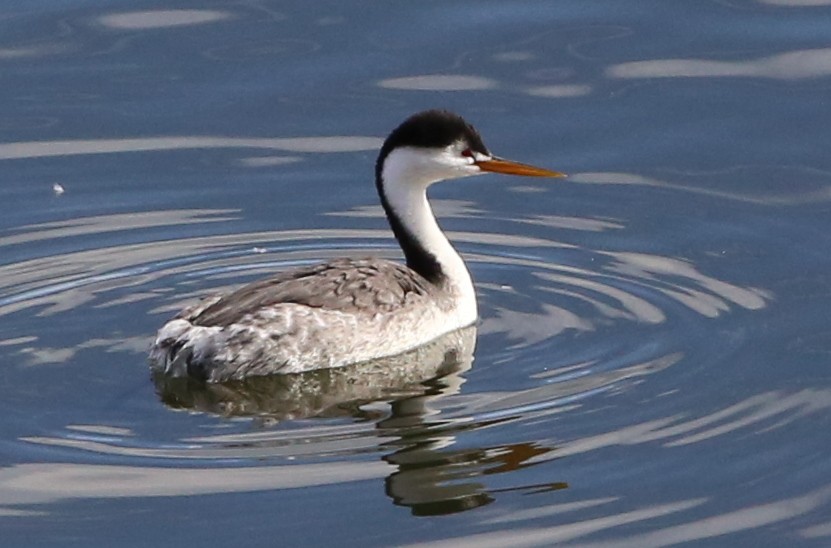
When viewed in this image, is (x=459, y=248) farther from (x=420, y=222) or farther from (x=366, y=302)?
(x=366, y=302)

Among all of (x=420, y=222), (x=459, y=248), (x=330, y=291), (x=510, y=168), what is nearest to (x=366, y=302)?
(x=330, y=291)

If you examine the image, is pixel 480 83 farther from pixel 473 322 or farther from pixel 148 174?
pixel 473 322

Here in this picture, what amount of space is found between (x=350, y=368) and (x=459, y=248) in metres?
1.84

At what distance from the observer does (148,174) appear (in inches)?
530

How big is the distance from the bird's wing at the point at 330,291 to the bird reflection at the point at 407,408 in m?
0.30

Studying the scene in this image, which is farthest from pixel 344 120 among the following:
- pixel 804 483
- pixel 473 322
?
pixel 804 483

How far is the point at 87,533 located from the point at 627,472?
2.28 m

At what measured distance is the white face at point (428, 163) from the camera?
11516 millimetres

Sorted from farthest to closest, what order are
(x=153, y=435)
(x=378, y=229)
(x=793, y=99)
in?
(x=793, y=99)
(x=378, y=229)
(x=153, y=435)

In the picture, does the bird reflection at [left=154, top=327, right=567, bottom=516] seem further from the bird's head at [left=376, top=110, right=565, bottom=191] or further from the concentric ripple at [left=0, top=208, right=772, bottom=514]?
the bird's head at [left=376, top=110, right=565, bottom=191]

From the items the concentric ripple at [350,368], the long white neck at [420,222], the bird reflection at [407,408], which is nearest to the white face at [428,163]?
the long white neck at [420,222]

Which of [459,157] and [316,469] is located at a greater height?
[459,157]

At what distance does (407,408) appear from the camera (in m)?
10.2

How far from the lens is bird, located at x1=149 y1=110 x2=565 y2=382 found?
10539mm
